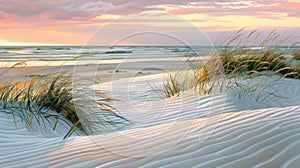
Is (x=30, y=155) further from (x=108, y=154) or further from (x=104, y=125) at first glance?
(x=104, y=125)

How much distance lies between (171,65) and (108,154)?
5.12m

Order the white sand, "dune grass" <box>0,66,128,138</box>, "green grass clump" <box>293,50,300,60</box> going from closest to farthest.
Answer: the white sand, "dune grass" <box>0,66,128,138</box>, "green grass clump" <box>293,50,300,60</box>

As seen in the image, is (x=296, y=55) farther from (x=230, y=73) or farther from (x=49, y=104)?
(x=49, y=104)

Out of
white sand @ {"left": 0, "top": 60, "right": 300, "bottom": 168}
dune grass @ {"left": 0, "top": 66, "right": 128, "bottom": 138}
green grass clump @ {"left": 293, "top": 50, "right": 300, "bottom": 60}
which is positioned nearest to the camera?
white sand @ {"left": 0, "top": 60, "right": 300, "bottom": 168}

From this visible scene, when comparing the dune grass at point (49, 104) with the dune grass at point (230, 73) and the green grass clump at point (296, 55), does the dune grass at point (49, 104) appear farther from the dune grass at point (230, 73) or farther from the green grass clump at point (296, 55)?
the green grass clump at point (296, 55)

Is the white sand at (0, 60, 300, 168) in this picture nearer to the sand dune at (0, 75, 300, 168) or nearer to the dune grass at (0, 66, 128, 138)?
the sand dune at (0, 75, 300, 168)

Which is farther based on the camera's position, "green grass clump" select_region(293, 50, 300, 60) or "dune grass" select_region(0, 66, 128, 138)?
"green grass clump" select_region(293, 50, 300, 60)

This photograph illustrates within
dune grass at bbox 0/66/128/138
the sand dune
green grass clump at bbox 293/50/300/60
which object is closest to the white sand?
the sand dune

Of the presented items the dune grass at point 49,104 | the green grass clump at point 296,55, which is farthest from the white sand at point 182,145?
the green grass clump at point 296,55

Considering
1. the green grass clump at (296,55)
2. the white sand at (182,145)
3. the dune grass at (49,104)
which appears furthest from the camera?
the green grass clump at (296,55)

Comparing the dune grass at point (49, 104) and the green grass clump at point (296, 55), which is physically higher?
the dune grass at point (49, 104)

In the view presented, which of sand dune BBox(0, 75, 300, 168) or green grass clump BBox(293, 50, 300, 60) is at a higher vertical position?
sand dune BBox(0, 75, 300, 168)

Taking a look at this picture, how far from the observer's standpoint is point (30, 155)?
2.98 metres

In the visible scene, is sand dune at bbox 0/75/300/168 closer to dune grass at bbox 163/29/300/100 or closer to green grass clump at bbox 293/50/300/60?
dune grass at bbox 163/29/300/100
